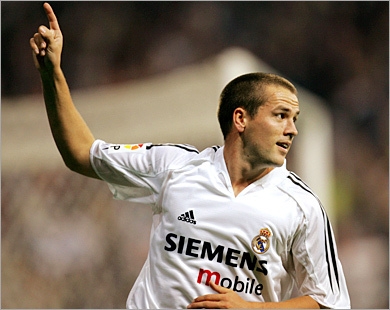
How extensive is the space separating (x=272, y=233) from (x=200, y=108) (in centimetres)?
238

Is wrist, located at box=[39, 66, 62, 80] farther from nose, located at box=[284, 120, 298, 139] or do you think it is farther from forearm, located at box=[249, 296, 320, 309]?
forearm, located at box=[249, 296, 320, 309]

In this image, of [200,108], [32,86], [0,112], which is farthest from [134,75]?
[200,108]

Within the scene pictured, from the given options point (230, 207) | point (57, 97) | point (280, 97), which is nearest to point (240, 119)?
→ point (280, 97)

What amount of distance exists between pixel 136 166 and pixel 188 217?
10.7 inches

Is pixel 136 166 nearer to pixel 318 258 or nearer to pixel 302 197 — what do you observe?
pixel 302 197

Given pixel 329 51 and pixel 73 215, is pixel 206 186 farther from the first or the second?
pixel 329 51

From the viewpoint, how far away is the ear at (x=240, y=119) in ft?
6.17

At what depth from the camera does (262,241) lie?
179cm

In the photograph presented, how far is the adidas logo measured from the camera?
1806 mm

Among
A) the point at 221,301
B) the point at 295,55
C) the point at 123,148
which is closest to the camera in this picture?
the point at 221,301

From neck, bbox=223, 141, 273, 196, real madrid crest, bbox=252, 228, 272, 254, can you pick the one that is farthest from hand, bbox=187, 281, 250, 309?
neck, bbox=223, 141, 273, 196

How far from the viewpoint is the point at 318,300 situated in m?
1.79

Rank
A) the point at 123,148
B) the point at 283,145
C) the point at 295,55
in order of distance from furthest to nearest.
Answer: the point at 295,55
the point at 123,148
the point at 283,145

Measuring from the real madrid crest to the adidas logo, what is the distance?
22cm
